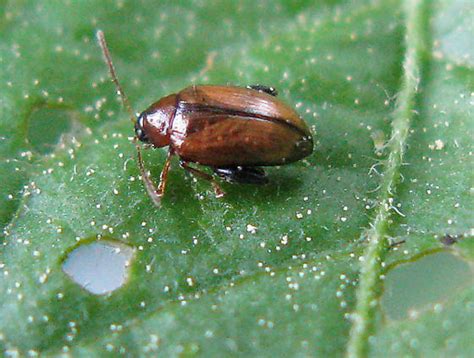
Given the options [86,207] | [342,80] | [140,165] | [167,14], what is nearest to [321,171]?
[342,80]

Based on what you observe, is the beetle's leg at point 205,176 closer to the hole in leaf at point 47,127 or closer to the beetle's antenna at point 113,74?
the beetle's antenna at point 113,74

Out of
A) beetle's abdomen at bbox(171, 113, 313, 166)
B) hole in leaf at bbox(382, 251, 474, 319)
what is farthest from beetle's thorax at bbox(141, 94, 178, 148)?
hole in leaf at bbox(382, 251, 474, 319)

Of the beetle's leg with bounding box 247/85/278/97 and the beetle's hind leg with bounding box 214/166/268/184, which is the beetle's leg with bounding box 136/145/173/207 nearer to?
the beetle's hind leg with bounding box 214/166/268/184

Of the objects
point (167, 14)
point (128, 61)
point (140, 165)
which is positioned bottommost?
point (140, 165)

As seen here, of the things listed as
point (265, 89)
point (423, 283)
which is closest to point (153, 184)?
point (265, 89)

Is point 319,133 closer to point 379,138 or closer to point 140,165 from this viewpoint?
point 379,138

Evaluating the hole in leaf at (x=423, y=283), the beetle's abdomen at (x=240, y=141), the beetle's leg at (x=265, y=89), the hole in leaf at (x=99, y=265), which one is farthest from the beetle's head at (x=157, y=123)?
the hole in leaf at (x=423, y=283)
